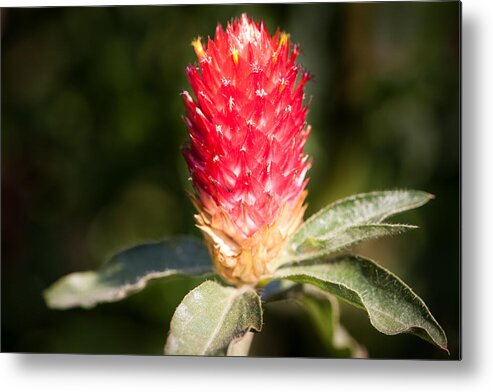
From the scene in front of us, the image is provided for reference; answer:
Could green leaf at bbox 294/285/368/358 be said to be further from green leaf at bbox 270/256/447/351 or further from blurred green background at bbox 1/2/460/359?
green leaf at bbox 270/256/447/351

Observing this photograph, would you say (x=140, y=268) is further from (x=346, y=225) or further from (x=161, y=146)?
(x=161, y=146)

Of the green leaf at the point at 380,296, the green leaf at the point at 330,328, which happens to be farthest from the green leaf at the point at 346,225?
the green leaf at the point at 330,328

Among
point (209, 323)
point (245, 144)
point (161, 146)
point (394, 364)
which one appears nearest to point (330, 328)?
point (394, 364)

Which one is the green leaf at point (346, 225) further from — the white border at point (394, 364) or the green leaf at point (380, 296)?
the white border at point (394, 364)

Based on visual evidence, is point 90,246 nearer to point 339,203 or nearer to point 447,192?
point 339,203

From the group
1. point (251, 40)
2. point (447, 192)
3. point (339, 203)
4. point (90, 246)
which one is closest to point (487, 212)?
point (447, 192)

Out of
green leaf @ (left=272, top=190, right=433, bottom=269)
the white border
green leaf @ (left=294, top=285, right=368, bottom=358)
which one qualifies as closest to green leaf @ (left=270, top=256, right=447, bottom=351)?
green leaf @ (left=272, top=190, right=433, bottom=269)
